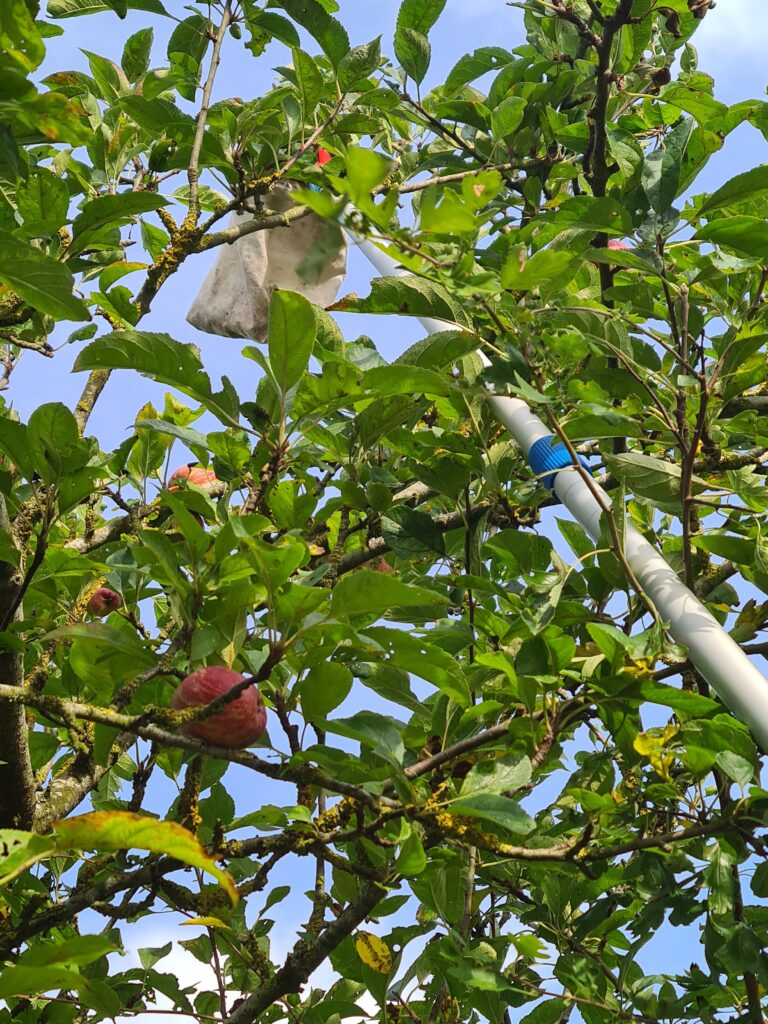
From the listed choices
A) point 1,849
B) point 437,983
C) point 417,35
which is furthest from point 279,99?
point 437,983

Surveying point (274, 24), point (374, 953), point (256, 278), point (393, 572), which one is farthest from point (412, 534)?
point (274, 24)

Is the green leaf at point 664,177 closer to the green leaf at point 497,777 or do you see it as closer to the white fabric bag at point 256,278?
the green leaf at point 497,777

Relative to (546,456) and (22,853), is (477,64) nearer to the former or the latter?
(546,456)

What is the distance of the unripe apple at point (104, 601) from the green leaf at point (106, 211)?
65 cm

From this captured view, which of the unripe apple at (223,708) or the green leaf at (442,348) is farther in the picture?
the green leaf at (442,348)

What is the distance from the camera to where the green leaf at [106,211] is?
153 centimetres

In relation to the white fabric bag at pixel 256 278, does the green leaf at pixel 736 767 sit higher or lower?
lower

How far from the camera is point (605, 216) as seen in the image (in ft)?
4.79

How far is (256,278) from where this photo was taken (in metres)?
2.49

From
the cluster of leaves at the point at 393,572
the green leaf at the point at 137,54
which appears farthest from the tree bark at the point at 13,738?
the green leaf at the point at 137,54

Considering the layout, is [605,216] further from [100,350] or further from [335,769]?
[335,769]

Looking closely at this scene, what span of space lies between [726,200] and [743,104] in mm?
666

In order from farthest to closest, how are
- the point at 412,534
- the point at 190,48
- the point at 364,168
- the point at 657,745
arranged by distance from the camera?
the point at 190,48 → the point at 412,534 → the point at 657,745 → the point at 364,168

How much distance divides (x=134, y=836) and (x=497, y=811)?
0.44 metres
